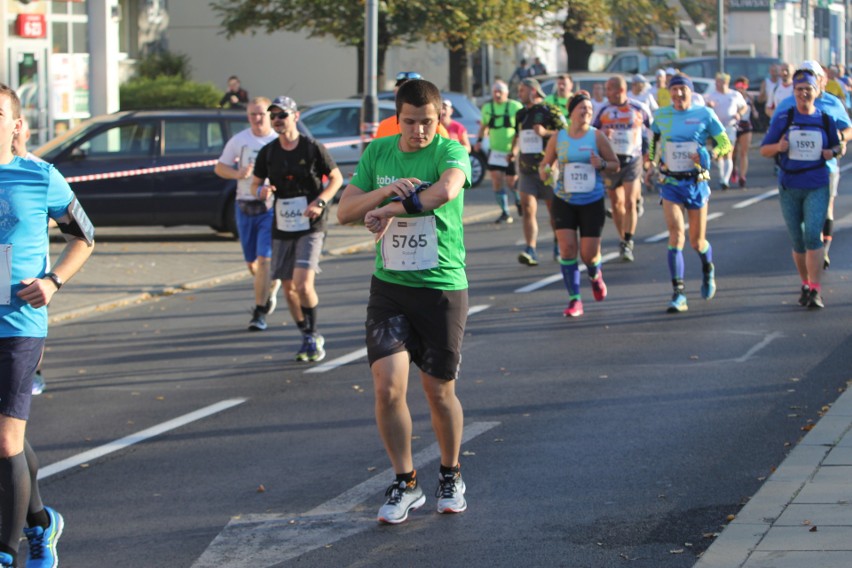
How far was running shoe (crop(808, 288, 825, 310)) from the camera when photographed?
12.0 metres

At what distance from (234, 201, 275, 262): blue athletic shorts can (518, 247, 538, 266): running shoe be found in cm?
432

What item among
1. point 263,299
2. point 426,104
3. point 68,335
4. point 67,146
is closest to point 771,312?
point 263,299

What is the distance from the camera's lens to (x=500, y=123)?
1953 centimetres

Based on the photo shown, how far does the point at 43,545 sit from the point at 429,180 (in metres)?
2.12

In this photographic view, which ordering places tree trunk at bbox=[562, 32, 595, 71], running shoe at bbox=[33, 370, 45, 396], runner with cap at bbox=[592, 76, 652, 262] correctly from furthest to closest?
tree trunk at bbox=[562, 32, 595, 71] → runner with cap at bbox=[592, 76, 652, 262] → running shoe at bbox=[33, 370, 45, 396]

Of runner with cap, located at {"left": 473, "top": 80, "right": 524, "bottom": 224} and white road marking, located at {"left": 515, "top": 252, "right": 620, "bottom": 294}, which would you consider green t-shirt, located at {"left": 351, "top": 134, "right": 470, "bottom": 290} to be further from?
runner with cap, located at {"left": 473, "top": 80, "right": 524, "bottom": 224}

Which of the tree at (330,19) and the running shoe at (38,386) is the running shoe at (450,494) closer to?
the running shoe at (38,386)

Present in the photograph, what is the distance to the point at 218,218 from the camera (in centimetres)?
1836

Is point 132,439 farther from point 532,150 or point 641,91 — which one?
point 641,91

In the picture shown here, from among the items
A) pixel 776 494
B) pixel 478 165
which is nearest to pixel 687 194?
pixel 776 494

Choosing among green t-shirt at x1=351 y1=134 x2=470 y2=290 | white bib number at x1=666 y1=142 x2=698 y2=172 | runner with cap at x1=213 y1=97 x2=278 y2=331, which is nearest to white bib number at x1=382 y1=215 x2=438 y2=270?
green t-shirt at x1=351 y1=134 x2=470 y2=290

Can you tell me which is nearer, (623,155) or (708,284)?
(708,284)

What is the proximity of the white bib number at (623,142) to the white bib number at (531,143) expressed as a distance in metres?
0.79

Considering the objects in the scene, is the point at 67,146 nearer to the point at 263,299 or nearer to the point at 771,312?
the point at 263,299
